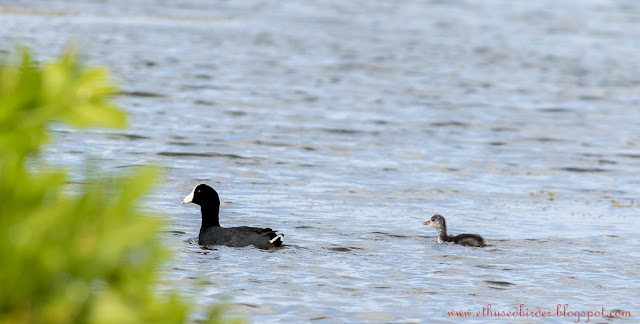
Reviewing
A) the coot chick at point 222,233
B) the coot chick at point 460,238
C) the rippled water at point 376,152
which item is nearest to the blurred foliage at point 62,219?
the rippled water at point 376,152

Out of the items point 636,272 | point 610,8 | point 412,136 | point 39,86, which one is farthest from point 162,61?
point 610,8

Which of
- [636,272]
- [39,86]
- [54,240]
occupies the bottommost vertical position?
[636,272]

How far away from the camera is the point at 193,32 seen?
48.3 meters

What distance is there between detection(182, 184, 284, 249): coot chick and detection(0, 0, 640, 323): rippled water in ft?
0.74

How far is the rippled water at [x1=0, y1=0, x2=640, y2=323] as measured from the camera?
12156mm

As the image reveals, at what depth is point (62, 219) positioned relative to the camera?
2.40m

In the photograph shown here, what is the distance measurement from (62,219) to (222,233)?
11.7 meters

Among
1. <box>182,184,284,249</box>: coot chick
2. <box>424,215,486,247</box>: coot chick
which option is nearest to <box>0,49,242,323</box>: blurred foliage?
<box>182,184,284,249</box>: coot chick

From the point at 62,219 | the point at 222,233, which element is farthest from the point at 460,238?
the point at 62,219

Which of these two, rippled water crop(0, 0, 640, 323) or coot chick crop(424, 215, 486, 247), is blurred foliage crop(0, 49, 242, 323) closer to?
rippled water crop(0, 0, 640, 323)

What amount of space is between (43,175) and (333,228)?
1302 cm

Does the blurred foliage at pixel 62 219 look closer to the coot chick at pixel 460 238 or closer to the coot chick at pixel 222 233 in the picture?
the coot chick at pixel 222 233

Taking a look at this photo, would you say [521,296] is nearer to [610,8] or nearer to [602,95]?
[602,95]

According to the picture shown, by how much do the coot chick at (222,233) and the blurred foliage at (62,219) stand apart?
10965 mm
